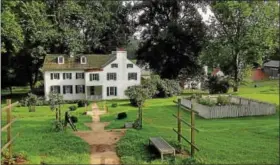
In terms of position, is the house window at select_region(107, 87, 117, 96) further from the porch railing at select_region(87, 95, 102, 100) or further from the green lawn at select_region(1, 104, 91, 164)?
the green lawn at select_region(1, 104, 91, 164)

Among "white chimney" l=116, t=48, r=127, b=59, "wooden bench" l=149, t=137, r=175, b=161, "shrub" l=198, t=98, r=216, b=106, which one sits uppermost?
"white chimney" l=116, t=48, r=127, b=59

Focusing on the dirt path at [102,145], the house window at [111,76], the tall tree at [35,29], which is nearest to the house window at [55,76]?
the tall tree at [35,29]

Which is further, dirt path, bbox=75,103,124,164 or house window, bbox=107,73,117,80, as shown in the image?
house window, bbox=107,73,117,80

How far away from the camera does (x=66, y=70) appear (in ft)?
136

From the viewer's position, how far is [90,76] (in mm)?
41375

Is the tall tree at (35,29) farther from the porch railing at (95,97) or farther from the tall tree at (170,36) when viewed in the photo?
the tall tree at (170,36)

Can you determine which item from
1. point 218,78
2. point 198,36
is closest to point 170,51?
point 198,36

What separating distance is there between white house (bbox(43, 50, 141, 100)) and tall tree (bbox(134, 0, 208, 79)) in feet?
18.2

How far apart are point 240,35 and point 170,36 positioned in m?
8.49

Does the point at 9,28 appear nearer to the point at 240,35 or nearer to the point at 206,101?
the point at 206,101

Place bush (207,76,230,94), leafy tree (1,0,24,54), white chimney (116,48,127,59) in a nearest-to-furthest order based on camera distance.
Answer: leafy tree (1,0,24,54), bush (207,76,230,94), white chimney (116,48,127,59)

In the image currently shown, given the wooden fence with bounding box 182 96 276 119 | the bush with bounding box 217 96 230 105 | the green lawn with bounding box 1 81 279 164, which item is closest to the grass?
the green lawn with bounding box 1 81 279 164

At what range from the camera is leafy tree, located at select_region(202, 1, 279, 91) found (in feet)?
129

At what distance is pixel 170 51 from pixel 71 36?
42.8ft
